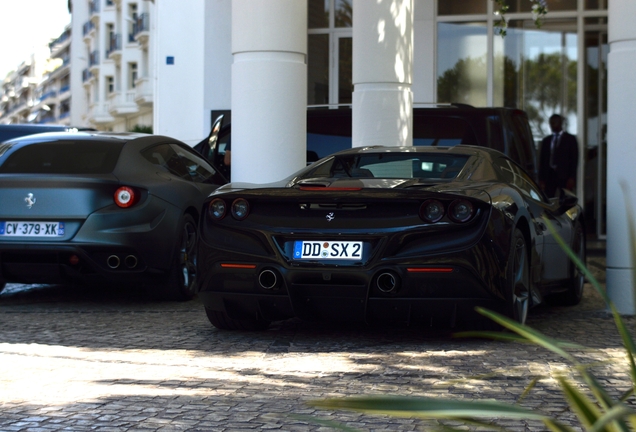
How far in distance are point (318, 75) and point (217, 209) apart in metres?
12.3

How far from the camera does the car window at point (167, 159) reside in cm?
816

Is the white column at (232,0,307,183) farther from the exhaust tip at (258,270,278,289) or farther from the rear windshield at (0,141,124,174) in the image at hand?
the exhaust tip at (258,270,278,289)

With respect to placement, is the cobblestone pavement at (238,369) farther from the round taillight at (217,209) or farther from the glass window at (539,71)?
the glass window at (539,71)

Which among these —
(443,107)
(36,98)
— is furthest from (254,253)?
(36,98)

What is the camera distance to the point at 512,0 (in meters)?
16.4

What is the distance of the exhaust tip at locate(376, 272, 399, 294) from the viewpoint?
561 centimetres

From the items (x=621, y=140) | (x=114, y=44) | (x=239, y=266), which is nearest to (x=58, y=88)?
(x=114, y=44)

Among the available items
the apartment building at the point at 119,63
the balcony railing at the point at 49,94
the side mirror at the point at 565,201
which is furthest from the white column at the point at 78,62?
the side mirror at the point at 565,201

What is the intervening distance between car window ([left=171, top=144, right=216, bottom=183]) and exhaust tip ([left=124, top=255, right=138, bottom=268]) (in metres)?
1.26

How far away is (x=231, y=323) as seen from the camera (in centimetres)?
655

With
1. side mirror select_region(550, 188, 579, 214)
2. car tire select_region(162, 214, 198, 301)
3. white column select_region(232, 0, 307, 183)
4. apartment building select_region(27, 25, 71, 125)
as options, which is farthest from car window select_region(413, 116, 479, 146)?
apartment building select_region(27, 25, 71, 125)

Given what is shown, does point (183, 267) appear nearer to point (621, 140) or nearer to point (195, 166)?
point (195, 166)

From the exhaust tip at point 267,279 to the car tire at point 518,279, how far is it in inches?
53.5

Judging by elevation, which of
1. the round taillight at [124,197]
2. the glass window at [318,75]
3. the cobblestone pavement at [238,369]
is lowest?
the cobblestone pavement at [238,369]
